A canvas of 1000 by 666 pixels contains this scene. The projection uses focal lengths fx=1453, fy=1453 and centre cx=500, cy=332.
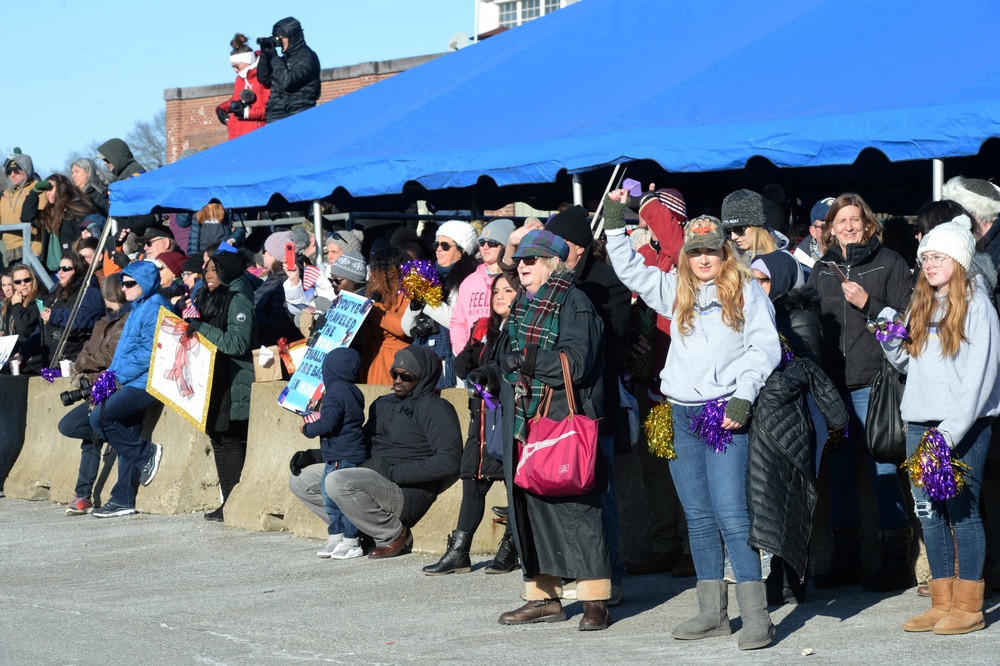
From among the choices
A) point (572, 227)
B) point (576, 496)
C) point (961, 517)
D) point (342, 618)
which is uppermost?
point (572, 227)

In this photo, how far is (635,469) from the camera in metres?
8.66

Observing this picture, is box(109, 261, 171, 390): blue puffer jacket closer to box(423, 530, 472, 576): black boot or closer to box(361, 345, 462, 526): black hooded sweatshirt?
box(361, 345, 462, 526): black hooded sweatshirt

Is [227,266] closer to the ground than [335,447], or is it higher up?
higher up

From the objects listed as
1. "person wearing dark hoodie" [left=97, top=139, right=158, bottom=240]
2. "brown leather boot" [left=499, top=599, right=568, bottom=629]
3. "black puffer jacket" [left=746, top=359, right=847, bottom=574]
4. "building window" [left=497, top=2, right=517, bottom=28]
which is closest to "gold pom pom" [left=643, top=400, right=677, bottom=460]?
"black puffer jacket" [left=746, top=359, right=847, bottom=574]

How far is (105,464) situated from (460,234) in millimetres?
4268

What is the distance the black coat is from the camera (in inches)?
264

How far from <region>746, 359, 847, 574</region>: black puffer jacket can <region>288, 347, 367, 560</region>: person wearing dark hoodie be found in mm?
3523

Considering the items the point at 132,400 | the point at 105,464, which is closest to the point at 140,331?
the point at 132,400

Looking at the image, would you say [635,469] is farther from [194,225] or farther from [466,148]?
[194,225]

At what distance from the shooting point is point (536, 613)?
7.06m

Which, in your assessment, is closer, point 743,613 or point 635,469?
point 743,613

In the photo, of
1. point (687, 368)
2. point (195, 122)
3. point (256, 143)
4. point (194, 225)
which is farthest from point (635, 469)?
point (195, 122)

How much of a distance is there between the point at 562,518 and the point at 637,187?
8.13 ft

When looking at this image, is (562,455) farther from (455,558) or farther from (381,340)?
(381,340)
